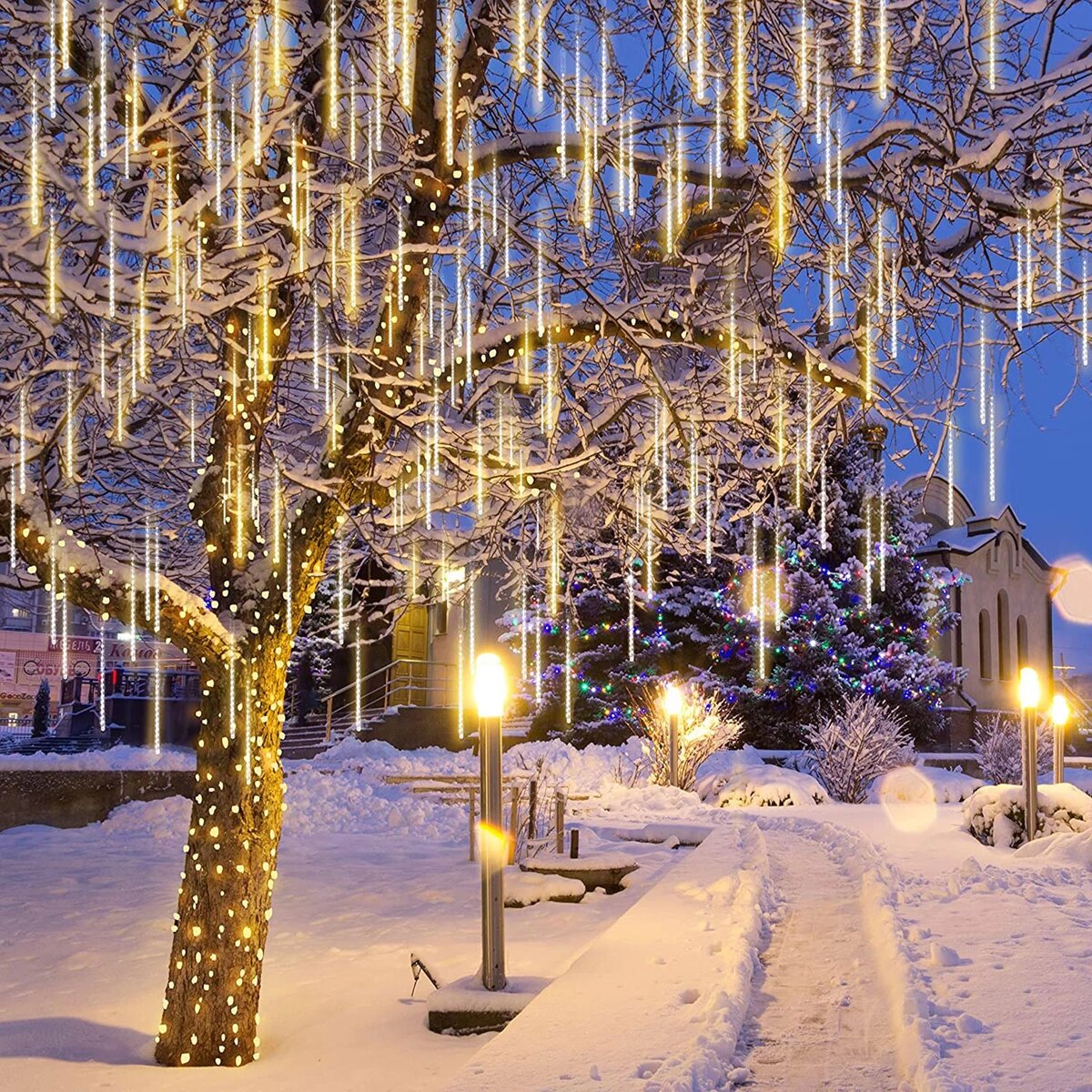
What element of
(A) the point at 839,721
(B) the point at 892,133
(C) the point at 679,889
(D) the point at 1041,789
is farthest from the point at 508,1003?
(A) the point at 839,721

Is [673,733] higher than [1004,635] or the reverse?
the reverse

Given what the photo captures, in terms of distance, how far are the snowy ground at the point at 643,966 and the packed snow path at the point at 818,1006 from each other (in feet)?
0.07

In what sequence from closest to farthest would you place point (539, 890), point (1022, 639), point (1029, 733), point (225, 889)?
point (225, 889) → point (539, 890) → point (1029, 733) → point (1022, 639)

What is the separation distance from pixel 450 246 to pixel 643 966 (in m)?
4.18

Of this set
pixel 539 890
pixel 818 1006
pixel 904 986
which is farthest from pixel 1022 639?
pixel 904 986

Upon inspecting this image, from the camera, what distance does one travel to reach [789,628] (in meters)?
27.0

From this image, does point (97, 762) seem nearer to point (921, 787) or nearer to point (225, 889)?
point (225, 889)

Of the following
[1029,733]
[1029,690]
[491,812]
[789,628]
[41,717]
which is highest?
[789,628]

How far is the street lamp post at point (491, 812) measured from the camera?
6.87 meters

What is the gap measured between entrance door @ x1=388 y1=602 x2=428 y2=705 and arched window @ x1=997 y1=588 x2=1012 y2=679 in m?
17.8

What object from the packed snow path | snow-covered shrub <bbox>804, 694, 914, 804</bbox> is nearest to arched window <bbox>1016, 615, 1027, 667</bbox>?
snow-covered shrub <bbox>804, 694, 914, 804</bbox>

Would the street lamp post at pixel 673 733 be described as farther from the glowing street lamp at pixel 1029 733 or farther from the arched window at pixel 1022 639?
the arched window at pixel 1022 639

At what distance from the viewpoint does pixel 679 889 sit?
9.45m

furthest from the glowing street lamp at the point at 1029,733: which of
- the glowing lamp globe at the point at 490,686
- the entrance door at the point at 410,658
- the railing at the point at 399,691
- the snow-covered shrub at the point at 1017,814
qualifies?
the entrance door at the point at 410,658
